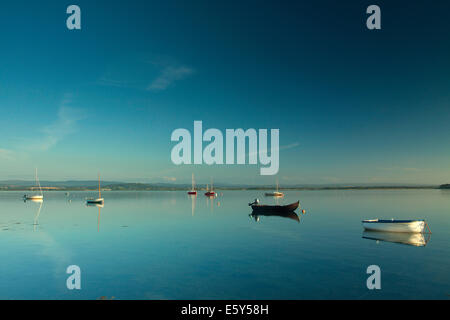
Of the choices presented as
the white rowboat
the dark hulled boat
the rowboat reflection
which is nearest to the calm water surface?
the rowboat reflection

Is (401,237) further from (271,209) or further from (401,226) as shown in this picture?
(271,209)

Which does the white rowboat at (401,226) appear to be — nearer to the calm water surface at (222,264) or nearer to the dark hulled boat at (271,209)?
the calm water surface at (222,264)

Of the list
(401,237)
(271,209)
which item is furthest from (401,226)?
(271,209)

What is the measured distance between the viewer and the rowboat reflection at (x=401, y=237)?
34.3m

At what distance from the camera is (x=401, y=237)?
37.8 metres

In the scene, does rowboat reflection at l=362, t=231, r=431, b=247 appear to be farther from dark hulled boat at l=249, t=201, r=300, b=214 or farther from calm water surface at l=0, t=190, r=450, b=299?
dark hulled boat at l=249, t=201, r=300, b=214

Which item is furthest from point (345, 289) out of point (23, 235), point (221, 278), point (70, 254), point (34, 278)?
point (23, 235)

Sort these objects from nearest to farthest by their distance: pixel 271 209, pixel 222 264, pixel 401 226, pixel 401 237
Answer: pixel 222 264 → pixel 401 237 → pixel 401 226 → pixel 271 209

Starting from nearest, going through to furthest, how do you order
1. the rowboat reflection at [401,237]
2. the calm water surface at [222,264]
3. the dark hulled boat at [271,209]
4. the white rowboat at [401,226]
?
1. the calm water surface at [222,264]
2. the rowboat reflection at [401,237]
3. the white rowboat at [401,226]
4. the dark hulled boat at [271,209]

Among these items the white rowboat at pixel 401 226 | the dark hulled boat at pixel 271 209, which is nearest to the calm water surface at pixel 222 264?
the white rowboat at pixel 401 226

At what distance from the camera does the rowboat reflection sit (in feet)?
113

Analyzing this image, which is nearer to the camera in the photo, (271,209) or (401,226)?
(401,226)
